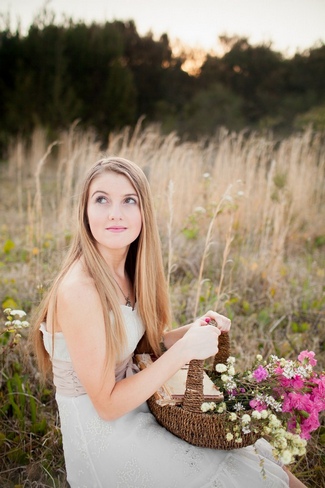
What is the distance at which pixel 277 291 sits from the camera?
9.95 feet

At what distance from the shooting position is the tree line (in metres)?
9.62

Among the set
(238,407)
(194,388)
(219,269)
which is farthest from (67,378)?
(219,269)

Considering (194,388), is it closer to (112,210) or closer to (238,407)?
(238,407)

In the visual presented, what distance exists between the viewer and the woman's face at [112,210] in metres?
1.38

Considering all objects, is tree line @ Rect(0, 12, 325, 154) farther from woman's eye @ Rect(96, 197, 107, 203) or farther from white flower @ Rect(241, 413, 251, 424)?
white flower @ Rect(241, 413, 251, 424)

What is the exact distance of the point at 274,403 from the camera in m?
1.21

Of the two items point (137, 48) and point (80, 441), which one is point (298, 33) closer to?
point (137, 48)

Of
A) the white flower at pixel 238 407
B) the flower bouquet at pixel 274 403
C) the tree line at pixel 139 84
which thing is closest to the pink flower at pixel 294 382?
the flower bouquet at pixel 274 403

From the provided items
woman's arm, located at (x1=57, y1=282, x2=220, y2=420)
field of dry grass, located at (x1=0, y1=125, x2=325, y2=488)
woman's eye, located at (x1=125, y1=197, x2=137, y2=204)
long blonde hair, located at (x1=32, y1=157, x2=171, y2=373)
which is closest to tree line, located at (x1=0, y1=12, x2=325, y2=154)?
field of dry grass, located at (x1=0, y1=125, x2=325, y2=488)

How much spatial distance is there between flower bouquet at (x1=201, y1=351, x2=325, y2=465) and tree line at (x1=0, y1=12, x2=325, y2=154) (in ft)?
26.0

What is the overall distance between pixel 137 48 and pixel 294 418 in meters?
13.3

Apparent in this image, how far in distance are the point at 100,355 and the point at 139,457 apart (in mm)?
310

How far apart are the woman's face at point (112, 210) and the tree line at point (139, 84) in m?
7.82

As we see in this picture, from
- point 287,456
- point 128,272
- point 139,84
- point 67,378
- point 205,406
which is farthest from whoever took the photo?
point 139,84
